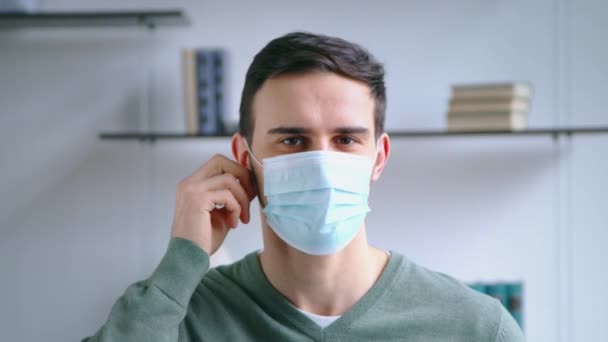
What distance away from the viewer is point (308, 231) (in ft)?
4.36

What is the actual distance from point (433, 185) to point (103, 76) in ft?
4.49

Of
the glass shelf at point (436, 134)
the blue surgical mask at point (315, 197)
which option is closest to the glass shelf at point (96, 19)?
the glass shelf at point (436, 134)

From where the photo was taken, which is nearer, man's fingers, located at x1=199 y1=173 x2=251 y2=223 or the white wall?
man's fingers, located at x1=199 y1=173 x2=251 y2=223

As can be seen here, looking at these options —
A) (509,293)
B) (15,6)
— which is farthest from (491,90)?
(15,6)

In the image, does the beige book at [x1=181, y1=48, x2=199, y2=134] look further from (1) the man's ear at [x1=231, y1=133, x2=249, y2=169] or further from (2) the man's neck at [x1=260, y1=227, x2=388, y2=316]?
(2) the man's neck at [x1=260, y1=227, x2=388, y2=316]

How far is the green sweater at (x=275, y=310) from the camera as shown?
1.24m

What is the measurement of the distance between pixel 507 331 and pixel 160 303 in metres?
0.70

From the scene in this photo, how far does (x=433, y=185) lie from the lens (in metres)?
2.58

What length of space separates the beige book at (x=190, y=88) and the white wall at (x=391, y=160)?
0.63 feet

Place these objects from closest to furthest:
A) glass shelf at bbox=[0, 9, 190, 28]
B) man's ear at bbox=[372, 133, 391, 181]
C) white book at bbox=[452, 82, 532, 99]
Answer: man's ear at bbox=[372, 133, 391, 181], white book at bbox=[452, 82, 532, 99], glass shelf at bbox=[0, 9, 190, 28]

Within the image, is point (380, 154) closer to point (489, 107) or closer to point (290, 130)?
point (290, 130)

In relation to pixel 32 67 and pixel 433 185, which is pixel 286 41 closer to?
pixel 433 185

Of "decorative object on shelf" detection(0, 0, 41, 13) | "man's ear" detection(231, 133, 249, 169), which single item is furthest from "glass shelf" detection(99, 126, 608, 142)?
"man's ear" detection(231, 133, 249, 169)

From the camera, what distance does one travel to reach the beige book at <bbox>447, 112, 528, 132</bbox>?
2.34 meters
